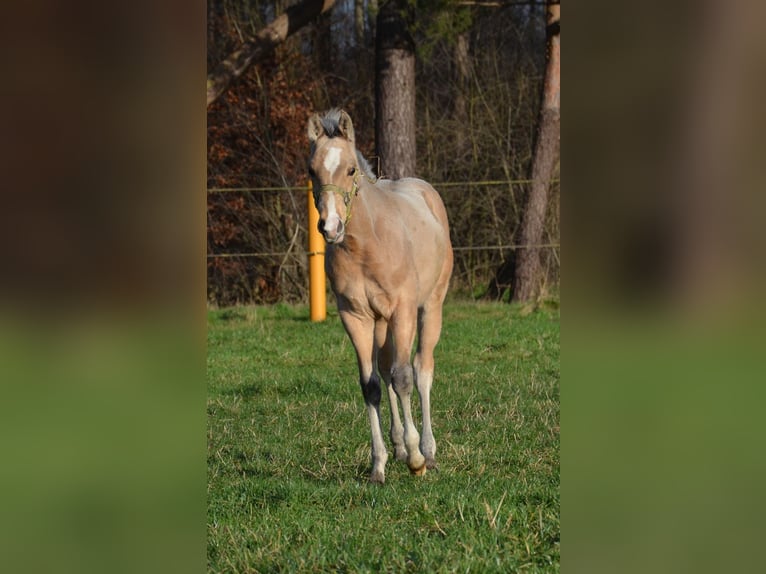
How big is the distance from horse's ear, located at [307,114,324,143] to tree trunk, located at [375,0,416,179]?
28.0ft

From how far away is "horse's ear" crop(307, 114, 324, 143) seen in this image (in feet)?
15.7

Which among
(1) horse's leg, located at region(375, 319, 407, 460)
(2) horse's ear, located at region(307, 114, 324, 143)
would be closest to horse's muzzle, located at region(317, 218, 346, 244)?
(2) horse's ear, located at region(307, 114, 324, 143)

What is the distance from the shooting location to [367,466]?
5195 mm

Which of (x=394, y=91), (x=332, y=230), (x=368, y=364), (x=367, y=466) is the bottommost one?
(x=367, y=466)

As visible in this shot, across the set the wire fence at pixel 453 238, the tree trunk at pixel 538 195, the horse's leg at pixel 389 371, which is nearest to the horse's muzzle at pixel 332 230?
the horse's leg at pixel 389 371

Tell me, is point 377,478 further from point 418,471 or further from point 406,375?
point 406,375

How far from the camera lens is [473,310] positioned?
12844 millimetres

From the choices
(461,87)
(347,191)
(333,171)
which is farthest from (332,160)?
(461,87)

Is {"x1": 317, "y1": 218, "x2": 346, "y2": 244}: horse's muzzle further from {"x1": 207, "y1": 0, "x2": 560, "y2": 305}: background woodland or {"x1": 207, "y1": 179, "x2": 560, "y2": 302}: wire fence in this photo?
{"x1": 207, "y1": 179, "x2": 560, "y2": 302}: wire fence

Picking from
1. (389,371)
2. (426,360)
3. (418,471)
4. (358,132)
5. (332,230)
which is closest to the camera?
(332,230)

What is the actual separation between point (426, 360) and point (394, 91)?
26.5 feet
